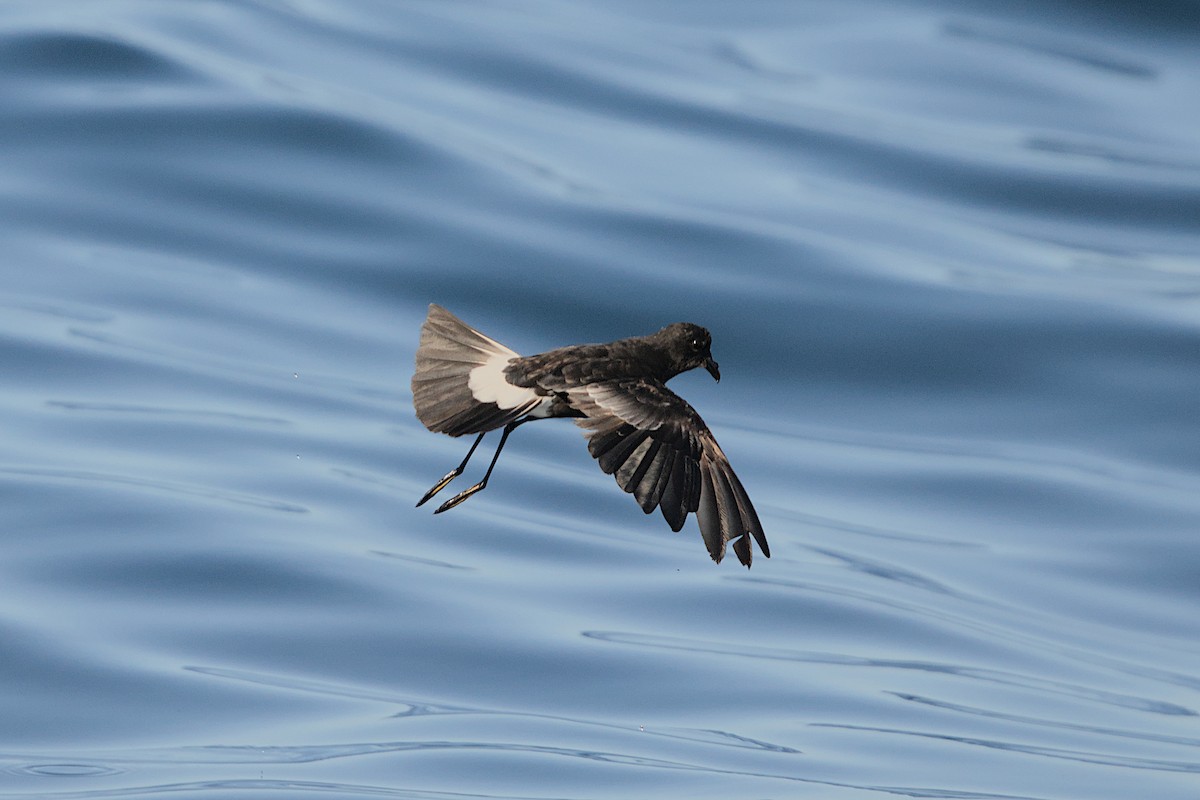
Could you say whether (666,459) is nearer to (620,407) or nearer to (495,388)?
(620,407)

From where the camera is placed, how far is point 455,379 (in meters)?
6.78

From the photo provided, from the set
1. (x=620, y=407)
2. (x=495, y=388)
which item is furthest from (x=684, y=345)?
(x=495, y=388)

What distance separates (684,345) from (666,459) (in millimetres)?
936

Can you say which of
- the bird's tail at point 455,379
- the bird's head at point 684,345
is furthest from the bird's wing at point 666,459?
the bird's head at point 684,345

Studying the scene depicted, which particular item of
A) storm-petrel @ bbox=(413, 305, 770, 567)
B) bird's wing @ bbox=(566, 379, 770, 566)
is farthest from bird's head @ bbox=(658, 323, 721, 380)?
bird's wing @ bbox=(566, 379, 770, 566)

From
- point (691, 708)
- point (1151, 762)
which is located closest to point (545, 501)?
point (691, 708)

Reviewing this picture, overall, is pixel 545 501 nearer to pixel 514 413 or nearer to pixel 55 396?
pixel 55 396

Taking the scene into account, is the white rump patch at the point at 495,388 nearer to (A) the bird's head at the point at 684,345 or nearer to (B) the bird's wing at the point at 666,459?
(B) the bird's wing at the point at 666,459

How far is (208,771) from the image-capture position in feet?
31.0

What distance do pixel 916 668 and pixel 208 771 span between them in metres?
5.35

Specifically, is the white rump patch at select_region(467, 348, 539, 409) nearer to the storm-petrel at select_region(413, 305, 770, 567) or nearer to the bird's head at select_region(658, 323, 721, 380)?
Answer: the storm-petrel at select_region(413, 305, 770, 567)

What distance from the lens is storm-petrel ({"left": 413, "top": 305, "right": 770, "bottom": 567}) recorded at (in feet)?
20.0

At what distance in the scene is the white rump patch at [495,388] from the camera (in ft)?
21.3

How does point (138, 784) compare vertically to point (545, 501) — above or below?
below
